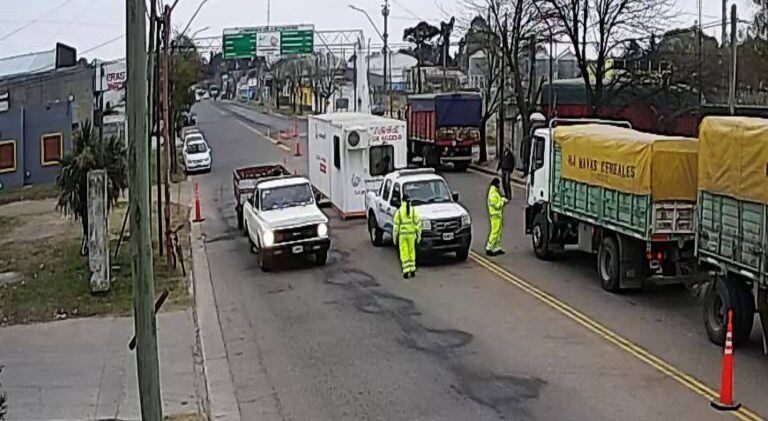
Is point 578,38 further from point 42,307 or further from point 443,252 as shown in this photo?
point 42,307

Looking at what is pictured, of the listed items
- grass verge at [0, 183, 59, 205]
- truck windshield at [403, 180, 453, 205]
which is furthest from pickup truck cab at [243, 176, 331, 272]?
grass verge at [0, 183, 59, 205]

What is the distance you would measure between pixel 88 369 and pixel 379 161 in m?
17.5

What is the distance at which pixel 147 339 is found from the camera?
8758 millimetres

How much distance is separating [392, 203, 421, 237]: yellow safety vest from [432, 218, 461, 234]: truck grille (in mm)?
464

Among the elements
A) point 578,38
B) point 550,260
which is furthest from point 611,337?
point 578,38

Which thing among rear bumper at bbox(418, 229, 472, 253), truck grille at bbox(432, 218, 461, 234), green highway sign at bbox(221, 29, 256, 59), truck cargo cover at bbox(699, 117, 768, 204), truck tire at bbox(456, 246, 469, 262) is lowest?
truck tire at bbox(456, 246, 469, 262)

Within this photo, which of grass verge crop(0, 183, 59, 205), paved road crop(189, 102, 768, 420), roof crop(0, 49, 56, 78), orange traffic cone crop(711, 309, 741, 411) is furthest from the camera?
roof crop(0, 49, 56, 78)

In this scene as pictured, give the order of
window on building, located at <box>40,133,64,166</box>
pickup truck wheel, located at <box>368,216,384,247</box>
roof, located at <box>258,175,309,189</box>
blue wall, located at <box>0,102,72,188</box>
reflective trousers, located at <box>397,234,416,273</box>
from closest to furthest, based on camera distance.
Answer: reflective trousers, located at <box>397,234,416,273</box> → roof, located at <box>258,175,309,189</box> → pickup truck wheel, located at <box>368,216,384,247</box> → blue wall, located at <box>0,102,72,188</box> → window on building, located at <box>40,133,64,166</box>

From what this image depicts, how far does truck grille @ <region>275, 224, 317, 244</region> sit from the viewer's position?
24188mm

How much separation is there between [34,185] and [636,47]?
25.9 meters

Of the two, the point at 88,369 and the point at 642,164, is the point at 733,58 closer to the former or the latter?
the point at 642,164

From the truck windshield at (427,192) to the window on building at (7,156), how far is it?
27079 millimetres

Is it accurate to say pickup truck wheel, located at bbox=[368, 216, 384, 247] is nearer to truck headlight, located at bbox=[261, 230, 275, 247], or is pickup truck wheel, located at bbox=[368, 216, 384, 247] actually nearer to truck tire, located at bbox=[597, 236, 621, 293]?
truck headlight, located at bbox=[261, 230, 275, 247]

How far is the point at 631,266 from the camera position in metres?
19.8
